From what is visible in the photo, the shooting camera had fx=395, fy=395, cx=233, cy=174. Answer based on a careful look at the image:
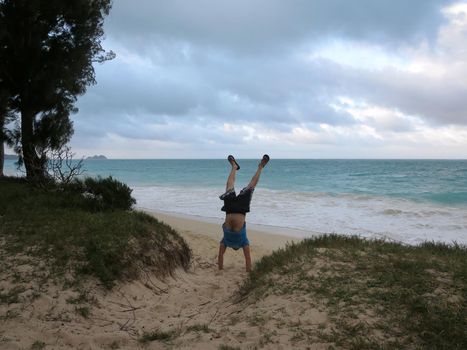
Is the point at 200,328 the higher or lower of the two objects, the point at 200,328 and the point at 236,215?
the lower

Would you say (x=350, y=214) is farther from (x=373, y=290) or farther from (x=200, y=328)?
(x=200, y=328)

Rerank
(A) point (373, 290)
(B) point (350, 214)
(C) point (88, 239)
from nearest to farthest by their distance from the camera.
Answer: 1. (A) point (373, 290)
2. (C) point (88, 239)
3. (B) point (350, 214)

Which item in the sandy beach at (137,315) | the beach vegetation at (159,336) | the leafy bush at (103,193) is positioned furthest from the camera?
the leafy bush at (103,193)

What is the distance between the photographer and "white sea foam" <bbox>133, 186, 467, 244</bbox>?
12.8 meters

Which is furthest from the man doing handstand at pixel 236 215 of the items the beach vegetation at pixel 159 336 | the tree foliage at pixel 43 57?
the tree foliage at pixel 43 57

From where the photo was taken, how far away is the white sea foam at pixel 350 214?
1279 cm

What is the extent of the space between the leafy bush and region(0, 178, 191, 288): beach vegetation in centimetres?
5

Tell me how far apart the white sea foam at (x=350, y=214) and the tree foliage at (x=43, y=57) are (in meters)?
7.11

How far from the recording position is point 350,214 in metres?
16.5

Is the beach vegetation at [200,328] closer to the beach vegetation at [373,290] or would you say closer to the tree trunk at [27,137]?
the beach vegetation at [373,290]

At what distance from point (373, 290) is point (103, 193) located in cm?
647

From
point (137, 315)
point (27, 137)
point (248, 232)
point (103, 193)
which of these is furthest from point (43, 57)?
point (137, 315)

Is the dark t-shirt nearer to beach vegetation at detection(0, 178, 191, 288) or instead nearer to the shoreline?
beach vegetation at detection(0, 178, 191, 288)

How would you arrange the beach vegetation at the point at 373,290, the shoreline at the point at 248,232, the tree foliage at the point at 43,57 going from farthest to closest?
the tree foliage at the point at 43,57 < the shoreline at the point at 248,232 < the beach vegetation at the point at 373,290
